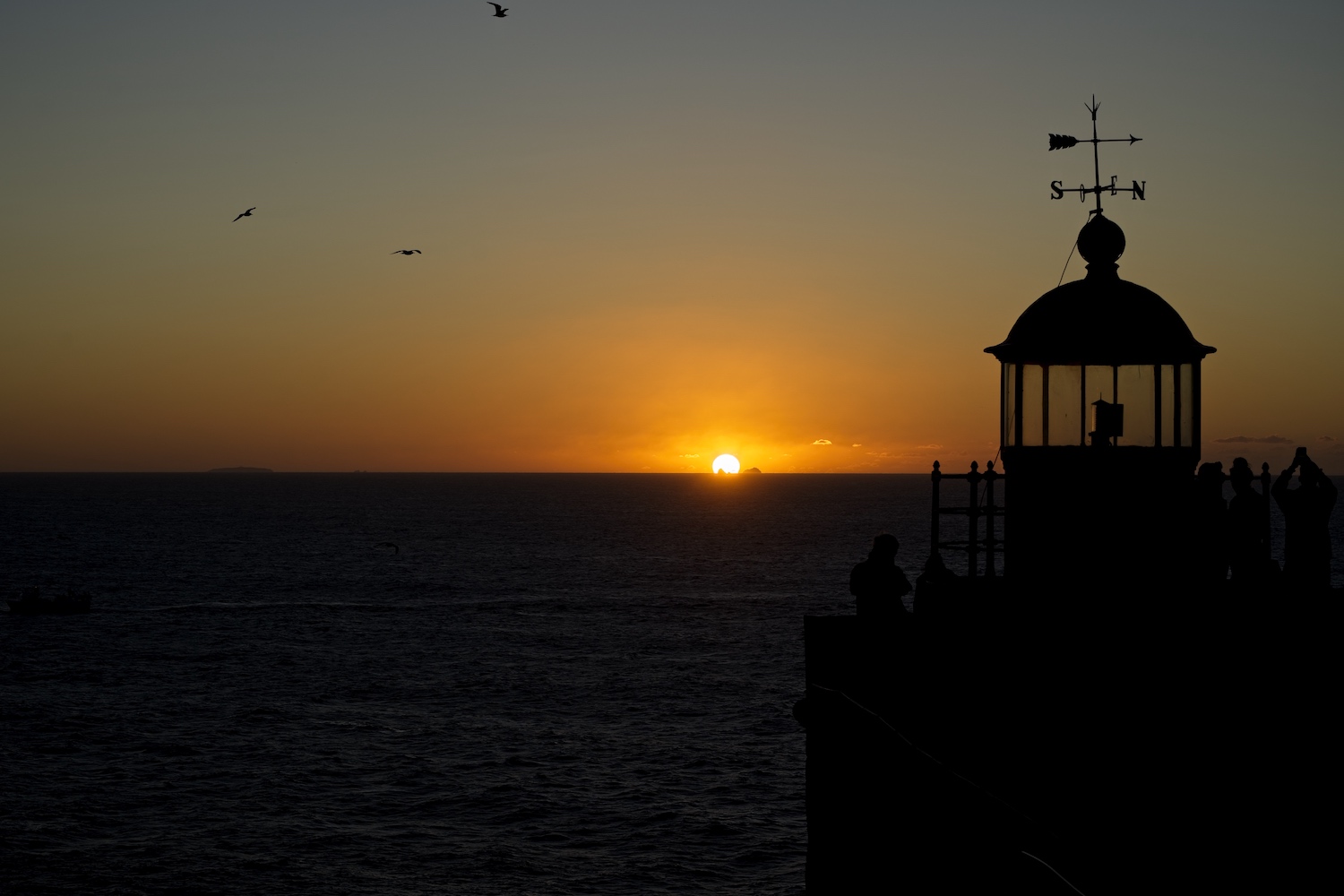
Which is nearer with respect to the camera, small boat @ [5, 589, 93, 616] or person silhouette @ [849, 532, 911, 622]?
→ person silhouette @ [849, 532, 911, 622]

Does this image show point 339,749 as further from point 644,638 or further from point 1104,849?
point 1104,849

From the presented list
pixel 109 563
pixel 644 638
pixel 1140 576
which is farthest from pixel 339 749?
pixel 109 563

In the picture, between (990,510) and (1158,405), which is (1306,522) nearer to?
(1158,405)

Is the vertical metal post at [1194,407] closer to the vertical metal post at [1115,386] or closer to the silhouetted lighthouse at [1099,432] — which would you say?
the silhouetted lighthouse at [1099,432]

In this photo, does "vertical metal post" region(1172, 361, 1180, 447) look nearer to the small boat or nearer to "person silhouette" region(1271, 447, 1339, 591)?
"person silhouette" region(1271, 447, 1339, 591)

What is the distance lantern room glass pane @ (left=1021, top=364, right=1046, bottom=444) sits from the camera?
45.4 feet

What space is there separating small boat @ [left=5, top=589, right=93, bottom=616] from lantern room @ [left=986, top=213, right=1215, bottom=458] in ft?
221

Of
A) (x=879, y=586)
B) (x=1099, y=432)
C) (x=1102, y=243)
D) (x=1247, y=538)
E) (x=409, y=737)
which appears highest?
(x=1102, y=243)

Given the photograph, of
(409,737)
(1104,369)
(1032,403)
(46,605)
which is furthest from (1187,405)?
(46,605)

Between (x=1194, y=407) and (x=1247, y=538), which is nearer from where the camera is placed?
(x=1247, y=538)

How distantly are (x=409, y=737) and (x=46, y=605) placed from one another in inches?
1579

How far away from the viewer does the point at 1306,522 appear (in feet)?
42.8

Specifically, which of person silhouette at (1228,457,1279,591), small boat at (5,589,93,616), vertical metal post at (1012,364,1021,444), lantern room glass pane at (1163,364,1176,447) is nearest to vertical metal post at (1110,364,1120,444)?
lantern room glass pane at (1163,364,1176,447)

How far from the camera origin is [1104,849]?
10.4 metres
